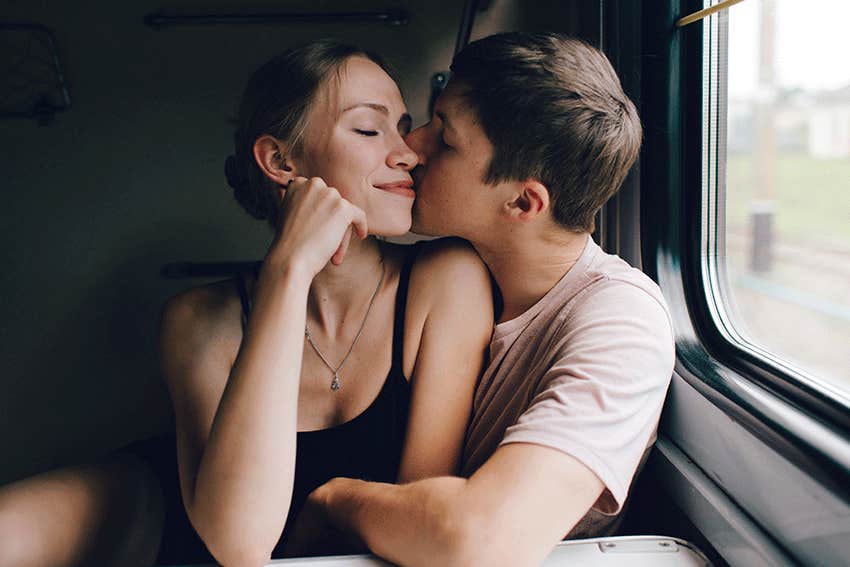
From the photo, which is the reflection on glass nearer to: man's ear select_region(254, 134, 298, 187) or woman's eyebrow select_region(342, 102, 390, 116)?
woman's eyebrow select_region(342, 102, 390, 116)

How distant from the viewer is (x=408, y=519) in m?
1.05

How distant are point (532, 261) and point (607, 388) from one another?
1.43 ft

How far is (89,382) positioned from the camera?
8.27 feet

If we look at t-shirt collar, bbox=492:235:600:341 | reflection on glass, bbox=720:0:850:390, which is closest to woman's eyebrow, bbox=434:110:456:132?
t-shirt collar, bbox=492:235:600:341

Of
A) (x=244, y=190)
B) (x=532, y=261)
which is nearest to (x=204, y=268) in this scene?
(x=244, y=190)

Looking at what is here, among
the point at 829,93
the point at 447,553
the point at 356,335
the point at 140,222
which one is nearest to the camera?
the point at 447,553

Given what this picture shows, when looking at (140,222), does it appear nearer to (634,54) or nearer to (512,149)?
(512,149)

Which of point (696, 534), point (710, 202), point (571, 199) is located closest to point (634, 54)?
point (710, 202)

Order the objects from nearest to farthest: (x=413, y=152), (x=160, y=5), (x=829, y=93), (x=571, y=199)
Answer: (x=829, y=93) → (x=571, y=199) → (x=413, y=152) → (x=160, y=5)

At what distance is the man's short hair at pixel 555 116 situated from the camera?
135 centimetres

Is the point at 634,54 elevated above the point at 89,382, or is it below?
above

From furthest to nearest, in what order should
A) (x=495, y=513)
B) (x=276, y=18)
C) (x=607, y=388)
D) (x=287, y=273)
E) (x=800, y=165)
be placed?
(x=276, y=18) → (x=800, y=165) → (x=287, y=273) → (x=607, y=388) → (x=495, y=513)

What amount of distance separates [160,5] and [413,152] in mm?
1294

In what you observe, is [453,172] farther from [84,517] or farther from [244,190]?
[84,517]
